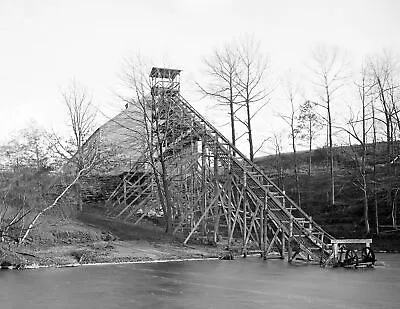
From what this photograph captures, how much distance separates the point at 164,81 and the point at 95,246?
13255 mm

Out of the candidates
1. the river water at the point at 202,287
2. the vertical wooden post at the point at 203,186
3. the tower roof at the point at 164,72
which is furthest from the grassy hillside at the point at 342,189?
the river water at the point at 202,287

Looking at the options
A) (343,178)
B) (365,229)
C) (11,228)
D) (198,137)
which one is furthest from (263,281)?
(343,178)

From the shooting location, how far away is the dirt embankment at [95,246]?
20.9 m

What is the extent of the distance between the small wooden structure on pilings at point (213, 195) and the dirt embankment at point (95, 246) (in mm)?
1489

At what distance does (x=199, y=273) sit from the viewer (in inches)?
706

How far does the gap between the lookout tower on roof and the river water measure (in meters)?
14.1

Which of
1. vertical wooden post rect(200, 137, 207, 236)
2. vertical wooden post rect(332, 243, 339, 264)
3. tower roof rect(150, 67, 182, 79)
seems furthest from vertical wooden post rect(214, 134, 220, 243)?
vertical wooden post rect(332, 243, 339, 264)

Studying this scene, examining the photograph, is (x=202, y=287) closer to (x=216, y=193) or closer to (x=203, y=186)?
(x=216, y=193)

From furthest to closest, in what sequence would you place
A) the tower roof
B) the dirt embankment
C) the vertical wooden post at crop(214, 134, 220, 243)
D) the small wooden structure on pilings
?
the tower roof, the vertical wooden post at crop(214, 134, 220, 243), the small wooden structure on pilings, the dirt embankment

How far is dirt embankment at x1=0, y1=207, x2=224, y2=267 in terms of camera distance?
2091 centimetres

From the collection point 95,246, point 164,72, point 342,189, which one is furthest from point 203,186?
point 342,189

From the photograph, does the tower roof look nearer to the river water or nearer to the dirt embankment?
the dirt embankment

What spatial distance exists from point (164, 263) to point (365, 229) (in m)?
17.2

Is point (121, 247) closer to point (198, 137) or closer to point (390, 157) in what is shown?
point (198, 137)
